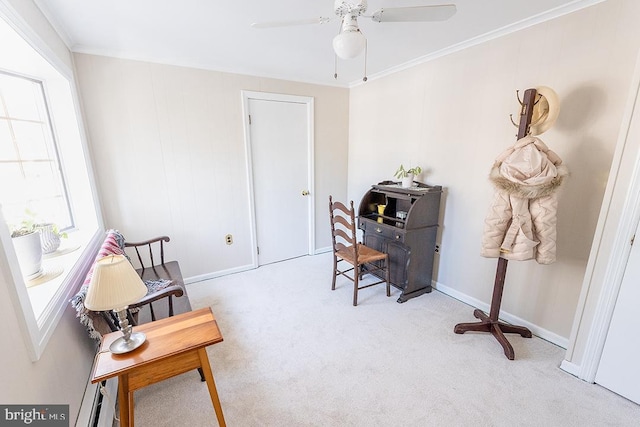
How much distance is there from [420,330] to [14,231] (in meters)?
2.69

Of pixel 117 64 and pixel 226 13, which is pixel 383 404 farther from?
pixel 117 64

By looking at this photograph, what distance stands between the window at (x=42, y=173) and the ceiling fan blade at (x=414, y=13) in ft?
5.55

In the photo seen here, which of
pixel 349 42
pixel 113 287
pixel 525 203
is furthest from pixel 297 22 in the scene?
pixel 525 203

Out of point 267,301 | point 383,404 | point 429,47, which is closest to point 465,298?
point 383,404

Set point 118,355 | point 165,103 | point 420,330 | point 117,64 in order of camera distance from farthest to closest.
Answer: point 165,103 → point 117,64 → point 420,330 → point 118,355

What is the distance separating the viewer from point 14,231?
138cm

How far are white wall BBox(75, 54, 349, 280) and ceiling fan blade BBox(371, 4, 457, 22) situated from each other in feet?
6.33

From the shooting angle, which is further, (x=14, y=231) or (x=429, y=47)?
(x=429, y=47)

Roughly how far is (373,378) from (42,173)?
8.86 feet

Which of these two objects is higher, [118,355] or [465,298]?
[118,355]

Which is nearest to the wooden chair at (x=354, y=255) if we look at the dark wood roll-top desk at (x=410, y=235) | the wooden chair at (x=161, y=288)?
Result: the dark wood roll-top desk at (x=410, y=235)

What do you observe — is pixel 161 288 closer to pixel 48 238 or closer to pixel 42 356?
pixel 48 238

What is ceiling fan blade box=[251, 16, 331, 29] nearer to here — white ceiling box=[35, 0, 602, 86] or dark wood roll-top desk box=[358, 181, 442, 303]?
white ceiling box=[35, 0, 602, 86]

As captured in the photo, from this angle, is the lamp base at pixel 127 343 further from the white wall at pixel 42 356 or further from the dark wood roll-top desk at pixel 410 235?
the dark wood roll-top desk at pixel 410 235
